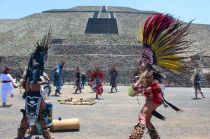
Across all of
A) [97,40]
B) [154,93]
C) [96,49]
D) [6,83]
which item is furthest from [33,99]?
[97,40]

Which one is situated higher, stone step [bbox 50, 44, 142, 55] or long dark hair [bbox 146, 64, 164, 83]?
long dark hair [bbox 146, 64, 164, 83]

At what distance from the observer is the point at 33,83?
9383 millimetres

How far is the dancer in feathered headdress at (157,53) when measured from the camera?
8367 mm

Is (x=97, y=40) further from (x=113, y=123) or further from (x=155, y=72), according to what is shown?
(x=155, y=72)

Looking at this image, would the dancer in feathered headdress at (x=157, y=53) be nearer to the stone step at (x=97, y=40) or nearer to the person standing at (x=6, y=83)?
the person standing at (x=6, y=83)

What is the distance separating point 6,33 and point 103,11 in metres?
24.0

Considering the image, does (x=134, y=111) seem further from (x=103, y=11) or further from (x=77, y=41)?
(x=103, y=11)

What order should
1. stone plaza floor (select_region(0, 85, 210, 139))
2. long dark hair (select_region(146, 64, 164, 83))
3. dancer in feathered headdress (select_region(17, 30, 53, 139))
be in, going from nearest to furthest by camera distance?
long dark hair (select_region(146, 64, 164, 83))
dancer in feathered headdress (select_region(17, 30, 53, 139))
stone plaza floor (select_region(0, 85, 210, 139))

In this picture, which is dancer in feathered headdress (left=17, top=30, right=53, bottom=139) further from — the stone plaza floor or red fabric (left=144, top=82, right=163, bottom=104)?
red fabric (left=144, top=82, right=163, bottom=104)

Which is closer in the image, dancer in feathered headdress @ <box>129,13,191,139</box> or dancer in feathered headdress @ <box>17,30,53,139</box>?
dancer in feathered headdress @ <box>129,13,191,139</box>

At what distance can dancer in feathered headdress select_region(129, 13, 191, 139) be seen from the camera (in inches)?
329

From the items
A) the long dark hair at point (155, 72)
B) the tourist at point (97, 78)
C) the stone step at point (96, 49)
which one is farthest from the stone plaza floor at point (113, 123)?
the stone step at point (96, 49)

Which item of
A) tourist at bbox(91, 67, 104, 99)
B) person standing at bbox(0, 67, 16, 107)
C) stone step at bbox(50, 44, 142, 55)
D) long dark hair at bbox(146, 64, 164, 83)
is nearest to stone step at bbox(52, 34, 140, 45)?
stone step at bbox(50, 44, 142, 55)

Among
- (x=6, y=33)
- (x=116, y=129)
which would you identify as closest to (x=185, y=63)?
(x=116, y=129)
